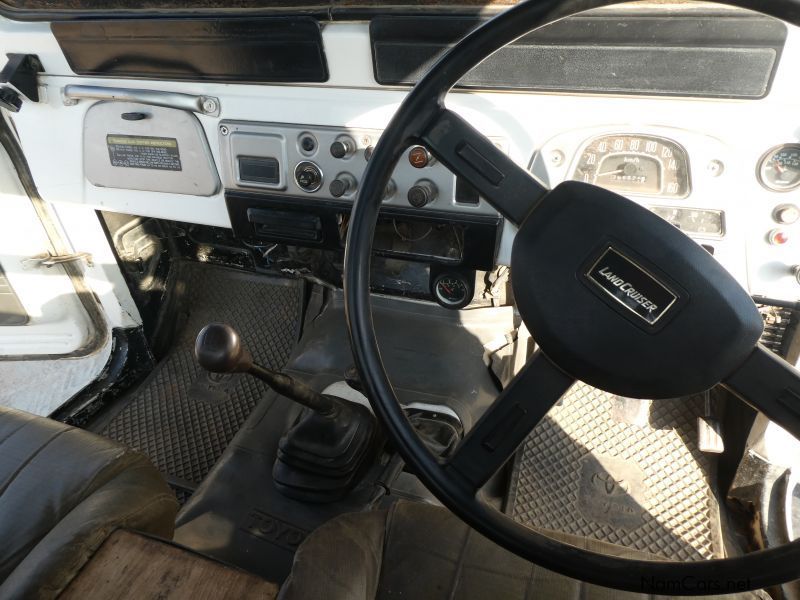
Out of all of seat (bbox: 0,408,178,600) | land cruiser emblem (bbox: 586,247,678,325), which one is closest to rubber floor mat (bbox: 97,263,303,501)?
seat (bbox: 0,408,178,600)


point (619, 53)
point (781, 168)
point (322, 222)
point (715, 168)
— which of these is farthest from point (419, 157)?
point (781, 168)

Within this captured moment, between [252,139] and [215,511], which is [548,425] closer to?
[215,511]

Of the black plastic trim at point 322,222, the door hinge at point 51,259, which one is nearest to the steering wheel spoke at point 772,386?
the black plastic trim at point 322,222

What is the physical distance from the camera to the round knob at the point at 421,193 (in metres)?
1.25

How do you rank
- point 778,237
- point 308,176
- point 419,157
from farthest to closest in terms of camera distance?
point 308,176, point 419,157, point 778,237

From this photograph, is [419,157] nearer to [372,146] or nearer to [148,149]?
[372,146]

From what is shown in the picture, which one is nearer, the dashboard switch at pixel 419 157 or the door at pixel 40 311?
the dashboard switch at pixel 419 157

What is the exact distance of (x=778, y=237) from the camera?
1090 millimetres

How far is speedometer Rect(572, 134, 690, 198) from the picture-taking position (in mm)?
1071

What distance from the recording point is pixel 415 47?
108 cm

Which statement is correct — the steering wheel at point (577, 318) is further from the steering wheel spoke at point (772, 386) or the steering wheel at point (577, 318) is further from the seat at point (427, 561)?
the seat at point (427, 561)

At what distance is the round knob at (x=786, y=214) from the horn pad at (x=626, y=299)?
48 cm

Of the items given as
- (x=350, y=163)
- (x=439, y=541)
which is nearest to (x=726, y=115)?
(x=350, y=163)

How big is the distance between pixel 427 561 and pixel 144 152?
46.8 inches
